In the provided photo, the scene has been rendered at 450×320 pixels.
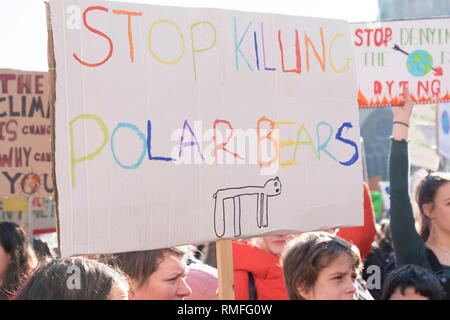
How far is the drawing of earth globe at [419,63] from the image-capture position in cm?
361

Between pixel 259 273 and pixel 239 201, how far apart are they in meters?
0.60

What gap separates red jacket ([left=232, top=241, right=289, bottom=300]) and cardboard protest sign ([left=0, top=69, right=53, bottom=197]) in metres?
1.71

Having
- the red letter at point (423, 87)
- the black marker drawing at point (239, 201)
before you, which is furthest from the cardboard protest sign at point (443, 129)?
the black marker drawing at point (239, 201)

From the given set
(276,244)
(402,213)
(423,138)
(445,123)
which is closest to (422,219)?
(402,213)

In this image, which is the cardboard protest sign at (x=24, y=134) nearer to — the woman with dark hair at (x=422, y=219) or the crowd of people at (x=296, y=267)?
the crowd of people at (x=296, y=267)

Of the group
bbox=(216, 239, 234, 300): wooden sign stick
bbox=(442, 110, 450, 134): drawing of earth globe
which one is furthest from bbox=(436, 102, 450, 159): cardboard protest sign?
bbox=(216, 239, 234, 300): wooden sign stick

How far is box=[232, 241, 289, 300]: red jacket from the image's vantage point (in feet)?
9.30

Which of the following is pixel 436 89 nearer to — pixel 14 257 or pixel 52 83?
pixel 52 83

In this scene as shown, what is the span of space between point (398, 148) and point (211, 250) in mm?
1682

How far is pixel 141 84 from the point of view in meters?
2.21

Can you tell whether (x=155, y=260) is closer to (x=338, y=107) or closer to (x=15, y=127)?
(x=338, y=107)

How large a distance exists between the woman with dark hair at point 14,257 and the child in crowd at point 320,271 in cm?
150

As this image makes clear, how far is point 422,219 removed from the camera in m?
3.04

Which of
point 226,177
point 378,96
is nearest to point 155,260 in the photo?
point 226,177
